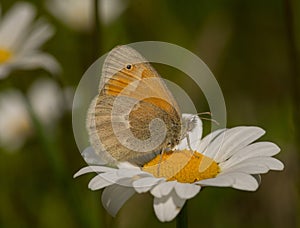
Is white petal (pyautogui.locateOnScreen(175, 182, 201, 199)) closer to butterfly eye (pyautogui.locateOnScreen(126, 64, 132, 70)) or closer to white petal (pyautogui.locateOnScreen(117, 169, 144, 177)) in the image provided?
white petal (pyautogui.locateOnScreen(117, 169, 144, 177))

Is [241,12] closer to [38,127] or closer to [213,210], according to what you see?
[213,210]

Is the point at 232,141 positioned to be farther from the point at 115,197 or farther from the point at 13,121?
the point at 13,121

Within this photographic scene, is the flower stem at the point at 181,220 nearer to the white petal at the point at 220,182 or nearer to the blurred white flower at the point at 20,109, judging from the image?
the white petal at the point at 220,182

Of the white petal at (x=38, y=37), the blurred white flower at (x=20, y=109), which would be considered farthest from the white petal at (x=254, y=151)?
the blurred white flower at (x=20, y=109)

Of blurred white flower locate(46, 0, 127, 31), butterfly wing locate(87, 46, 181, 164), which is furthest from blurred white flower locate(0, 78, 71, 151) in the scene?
butterfly wing locate(87, 46, 181, 164)

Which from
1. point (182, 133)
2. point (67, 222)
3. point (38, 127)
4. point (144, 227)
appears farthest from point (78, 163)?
point (182, 133)

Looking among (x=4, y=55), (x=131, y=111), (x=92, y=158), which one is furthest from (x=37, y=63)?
(x=92, y=158)
